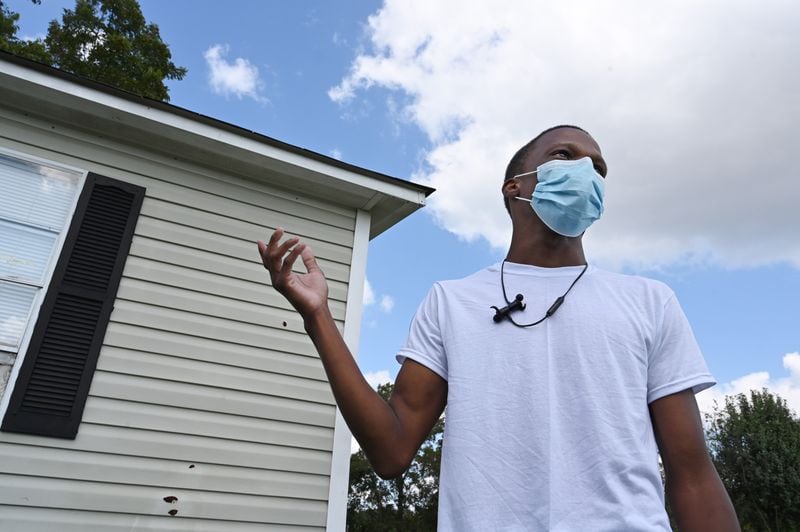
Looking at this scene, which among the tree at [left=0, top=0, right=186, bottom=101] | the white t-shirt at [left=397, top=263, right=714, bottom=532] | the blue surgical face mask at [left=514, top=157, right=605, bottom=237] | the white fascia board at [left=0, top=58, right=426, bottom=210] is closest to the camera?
the white t-shirt at [left=397, top=263, right=714, bottom=532]

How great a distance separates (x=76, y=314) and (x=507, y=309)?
10.8 feet

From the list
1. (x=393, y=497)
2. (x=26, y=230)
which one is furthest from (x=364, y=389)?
(x=393, y=497)

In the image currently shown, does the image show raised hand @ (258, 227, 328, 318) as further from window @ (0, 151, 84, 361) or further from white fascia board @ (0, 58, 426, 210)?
white fascia board @ (0, 58, 426, 210)

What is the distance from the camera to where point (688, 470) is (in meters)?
1.20

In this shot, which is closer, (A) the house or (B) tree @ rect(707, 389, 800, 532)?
(A) the house

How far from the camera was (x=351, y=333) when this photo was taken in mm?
4438

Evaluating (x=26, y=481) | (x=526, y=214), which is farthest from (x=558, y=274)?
(x=26, y=481)

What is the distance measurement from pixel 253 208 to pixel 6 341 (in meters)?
1.89

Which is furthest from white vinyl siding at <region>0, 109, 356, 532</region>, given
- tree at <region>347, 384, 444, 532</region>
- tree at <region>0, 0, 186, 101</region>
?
tree at <region>347, 384, 444, 532</region>

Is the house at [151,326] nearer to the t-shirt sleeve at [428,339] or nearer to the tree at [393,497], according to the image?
the t-shirt sleeve at [428,339]

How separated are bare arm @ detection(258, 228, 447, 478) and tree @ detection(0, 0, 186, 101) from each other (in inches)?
554

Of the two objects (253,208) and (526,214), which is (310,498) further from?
(526,214)

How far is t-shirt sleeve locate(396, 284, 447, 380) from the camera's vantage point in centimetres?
142

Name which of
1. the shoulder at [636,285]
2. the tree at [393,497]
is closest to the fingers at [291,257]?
the shoulder at [636,285]
